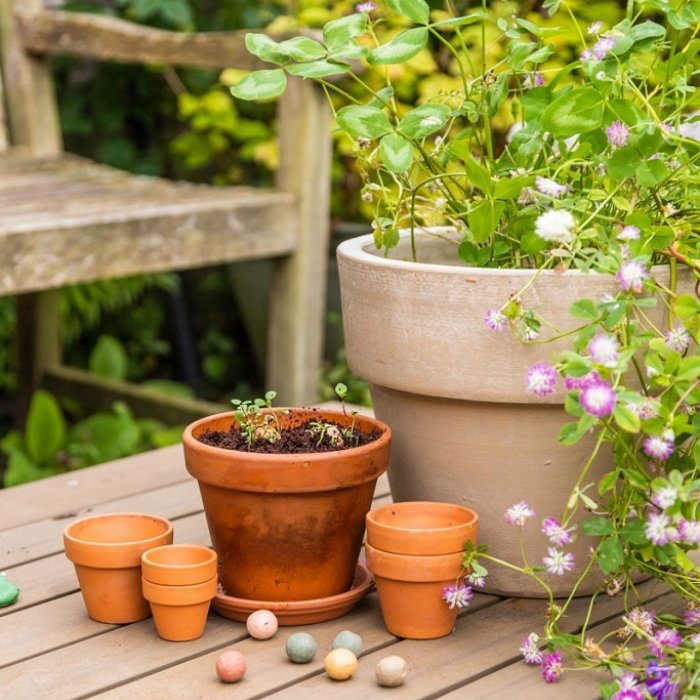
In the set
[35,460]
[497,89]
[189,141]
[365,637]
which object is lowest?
[35,460]

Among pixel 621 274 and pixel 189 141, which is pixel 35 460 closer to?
pixel 189 141

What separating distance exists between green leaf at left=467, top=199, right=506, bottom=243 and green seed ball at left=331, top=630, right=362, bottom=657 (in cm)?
39

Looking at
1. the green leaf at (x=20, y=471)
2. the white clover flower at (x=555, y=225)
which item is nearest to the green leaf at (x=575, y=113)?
the white clover flower at (x=555, y=225)

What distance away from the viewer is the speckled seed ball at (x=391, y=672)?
40.6 inches

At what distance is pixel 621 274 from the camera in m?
0.98

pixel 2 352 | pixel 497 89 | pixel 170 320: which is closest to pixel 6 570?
pixel 497 89

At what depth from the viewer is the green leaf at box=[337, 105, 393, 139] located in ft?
3.62

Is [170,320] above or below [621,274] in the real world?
below

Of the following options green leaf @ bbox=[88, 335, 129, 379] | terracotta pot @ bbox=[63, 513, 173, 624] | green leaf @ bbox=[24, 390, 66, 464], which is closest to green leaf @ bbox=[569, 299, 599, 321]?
terracotta pot @ bbox=[63, 513, 173, 624]

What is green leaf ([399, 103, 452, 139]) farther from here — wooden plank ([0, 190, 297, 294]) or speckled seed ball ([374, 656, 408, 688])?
wooden plank ([0, 190, 297, 294])

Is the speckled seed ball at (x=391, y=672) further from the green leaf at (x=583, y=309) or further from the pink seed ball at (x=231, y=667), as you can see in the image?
the green leaf at (x=583, y=309)

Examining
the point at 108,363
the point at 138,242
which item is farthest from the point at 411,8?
the point at 108,363

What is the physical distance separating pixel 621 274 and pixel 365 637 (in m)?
0.42

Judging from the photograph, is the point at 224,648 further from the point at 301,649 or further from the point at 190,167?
the point at 190,167
